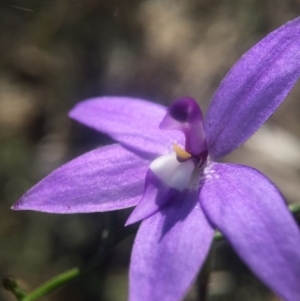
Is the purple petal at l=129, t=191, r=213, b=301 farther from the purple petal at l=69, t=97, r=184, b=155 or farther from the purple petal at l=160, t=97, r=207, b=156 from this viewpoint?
the purple petal at l=69, t=97, r=184, b=155

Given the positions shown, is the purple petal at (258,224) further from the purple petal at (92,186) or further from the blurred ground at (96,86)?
the blurred ground at (96,86)

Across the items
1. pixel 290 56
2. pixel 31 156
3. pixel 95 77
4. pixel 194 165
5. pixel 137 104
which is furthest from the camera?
pixel 95 77

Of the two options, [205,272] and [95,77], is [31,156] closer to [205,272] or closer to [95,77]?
[95,77]

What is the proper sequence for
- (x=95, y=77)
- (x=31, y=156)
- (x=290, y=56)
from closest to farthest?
(x=290, y=56) → (x=31, y=156) → (x=95, y=77)

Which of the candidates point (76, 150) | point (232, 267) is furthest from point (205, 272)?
point (76, 150)

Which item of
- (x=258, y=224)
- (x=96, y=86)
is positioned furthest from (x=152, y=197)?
(x=96, y=86)

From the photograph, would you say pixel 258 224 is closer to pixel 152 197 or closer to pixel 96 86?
pixel 152 197
